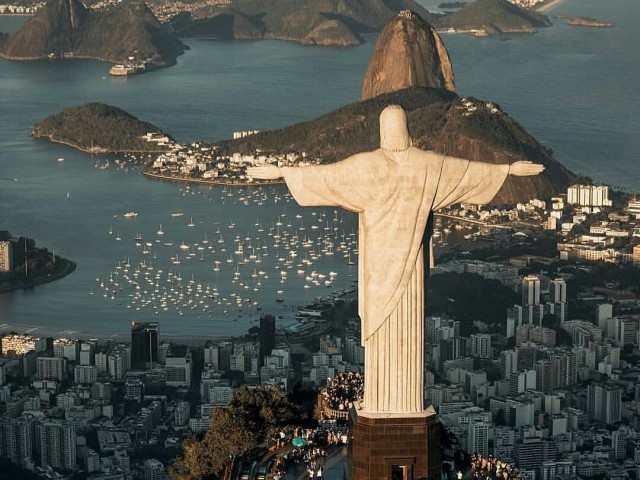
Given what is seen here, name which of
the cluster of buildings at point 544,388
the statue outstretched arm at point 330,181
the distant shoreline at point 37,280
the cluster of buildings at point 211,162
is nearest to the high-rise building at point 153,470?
the cluster of buildings at point 544,388

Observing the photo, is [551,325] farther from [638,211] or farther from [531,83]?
[531,83]

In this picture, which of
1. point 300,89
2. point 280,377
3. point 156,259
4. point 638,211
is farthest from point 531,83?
point 280,377

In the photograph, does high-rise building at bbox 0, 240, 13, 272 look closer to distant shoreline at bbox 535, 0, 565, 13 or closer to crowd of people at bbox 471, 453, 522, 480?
crowd of people at bbox 471, 453, 522, 480

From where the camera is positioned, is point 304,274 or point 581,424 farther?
point 304,274

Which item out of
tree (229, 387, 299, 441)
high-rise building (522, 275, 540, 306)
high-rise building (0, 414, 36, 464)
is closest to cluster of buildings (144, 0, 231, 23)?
high-rise building (522, 275, 540, 306)

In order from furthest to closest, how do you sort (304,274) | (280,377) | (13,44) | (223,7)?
(223,7)
(13,44)
(304,274)
(280,377)

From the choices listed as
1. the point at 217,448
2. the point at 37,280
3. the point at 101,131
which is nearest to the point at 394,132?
the point at 217,448

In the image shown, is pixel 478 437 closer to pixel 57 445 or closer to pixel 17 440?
pixel 57 445
